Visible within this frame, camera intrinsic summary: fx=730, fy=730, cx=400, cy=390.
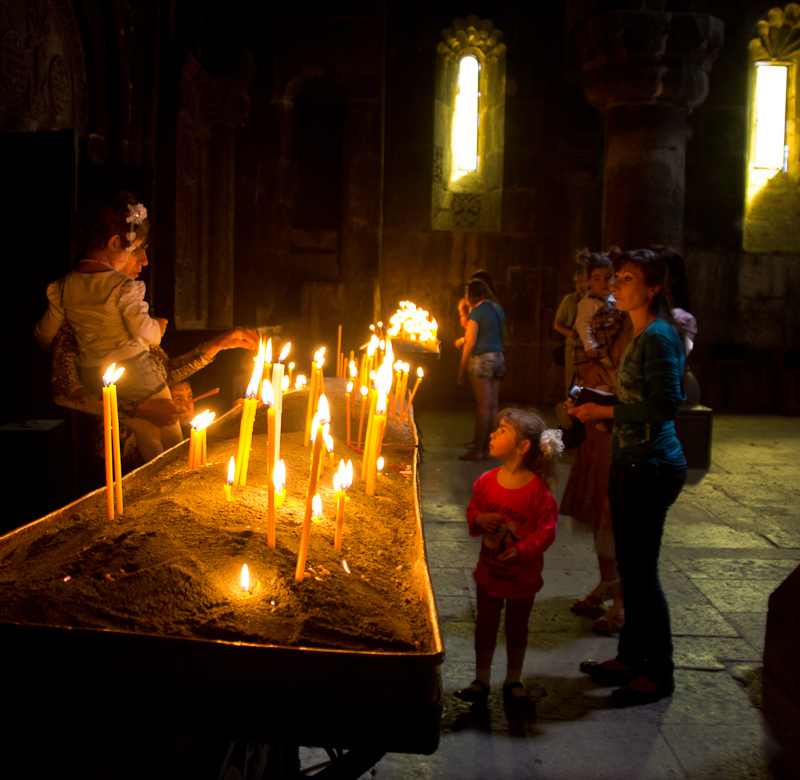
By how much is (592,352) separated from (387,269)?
9.16m

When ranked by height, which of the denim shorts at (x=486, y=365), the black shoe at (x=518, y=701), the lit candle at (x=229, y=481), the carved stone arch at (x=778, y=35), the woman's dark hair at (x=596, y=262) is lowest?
the black shoe at (x=518, y=701)

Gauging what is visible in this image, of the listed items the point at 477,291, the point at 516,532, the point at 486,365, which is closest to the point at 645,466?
the point at 516,532

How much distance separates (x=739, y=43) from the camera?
12508 millimetres

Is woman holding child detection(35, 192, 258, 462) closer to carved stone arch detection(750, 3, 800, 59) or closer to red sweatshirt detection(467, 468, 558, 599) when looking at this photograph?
red sweatshirt detection(467, 468, 558, 599)

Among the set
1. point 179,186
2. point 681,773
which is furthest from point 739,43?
point 681,773

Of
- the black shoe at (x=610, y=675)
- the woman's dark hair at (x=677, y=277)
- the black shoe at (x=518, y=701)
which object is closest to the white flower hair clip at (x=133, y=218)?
the woman's dark hair at (x=677, y=277)

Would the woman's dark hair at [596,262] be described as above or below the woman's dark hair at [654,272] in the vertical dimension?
above

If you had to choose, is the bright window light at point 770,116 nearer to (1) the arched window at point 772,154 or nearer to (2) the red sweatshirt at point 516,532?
(1) the arched window at point 772,154

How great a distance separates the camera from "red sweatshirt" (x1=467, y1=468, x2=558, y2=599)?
2734 mm

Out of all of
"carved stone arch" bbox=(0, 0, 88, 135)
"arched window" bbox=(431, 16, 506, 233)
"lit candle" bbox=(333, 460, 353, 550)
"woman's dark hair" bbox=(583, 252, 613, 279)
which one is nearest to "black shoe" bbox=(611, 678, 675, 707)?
"lit candle" bbox=(333, 460, 353, 550)

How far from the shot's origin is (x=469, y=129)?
13.3 meters

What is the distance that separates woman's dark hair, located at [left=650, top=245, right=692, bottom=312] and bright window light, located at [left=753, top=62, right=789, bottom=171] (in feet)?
36.6

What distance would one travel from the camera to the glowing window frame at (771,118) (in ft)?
42.3

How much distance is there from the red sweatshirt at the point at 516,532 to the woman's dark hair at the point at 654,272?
88 cm
